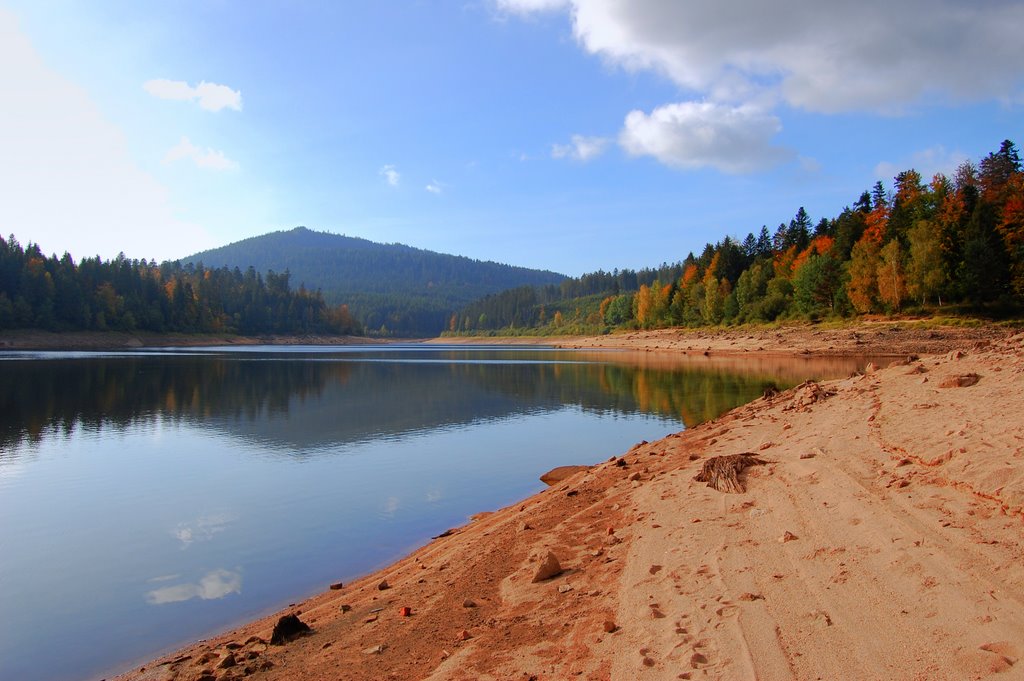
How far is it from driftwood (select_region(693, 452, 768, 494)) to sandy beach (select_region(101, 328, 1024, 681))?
4.8 inches

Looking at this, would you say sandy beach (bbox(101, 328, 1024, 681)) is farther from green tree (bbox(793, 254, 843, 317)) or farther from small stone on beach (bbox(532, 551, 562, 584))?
green tree (bbox(793, 254, 843, 317))

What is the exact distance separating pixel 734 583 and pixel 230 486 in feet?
38.8

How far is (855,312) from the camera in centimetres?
5778

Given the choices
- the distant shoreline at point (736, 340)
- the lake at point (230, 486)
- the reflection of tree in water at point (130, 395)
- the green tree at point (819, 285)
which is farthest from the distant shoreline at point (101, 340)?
the green tree at point (819, 285)

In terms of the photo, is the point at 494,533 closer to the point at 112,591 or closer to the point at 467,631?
the point at 467,631

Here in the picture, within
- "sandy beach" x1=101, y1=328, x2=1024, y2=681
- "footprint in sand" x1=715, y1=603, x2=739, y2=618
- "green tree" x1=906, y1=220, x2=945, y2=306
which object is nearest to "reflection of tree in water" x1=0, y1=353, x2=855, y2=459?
"sandy beach" x1=101, y1=328, x2=1024, y2=681

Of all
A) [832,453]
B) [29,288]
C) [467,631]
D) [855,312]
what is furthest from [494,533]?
[29,288]

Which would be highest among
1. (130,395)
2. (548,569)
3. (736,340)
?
(736,340)

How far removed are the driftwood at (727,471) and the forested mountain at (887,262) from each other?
49307 millimetres

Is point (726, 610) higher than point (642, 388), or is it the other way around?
point (726, 610)

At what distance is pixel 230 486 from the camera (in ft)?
44.4

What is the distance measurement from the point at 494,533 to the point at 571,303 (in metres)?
182

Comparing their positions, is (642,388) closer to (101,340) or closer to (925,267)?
(925,267)

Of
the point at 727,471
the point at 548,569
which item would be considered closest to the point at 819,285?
the point at 727,471
